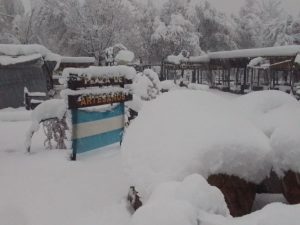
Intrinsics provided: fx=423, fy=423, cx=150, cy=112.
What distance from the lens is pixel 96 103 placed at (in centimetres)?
793

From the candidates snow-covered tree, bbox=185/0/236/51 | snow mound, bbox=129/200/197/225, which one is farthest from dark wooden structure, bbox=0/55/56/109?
snow-covered tree, bbox=185/0/236/51

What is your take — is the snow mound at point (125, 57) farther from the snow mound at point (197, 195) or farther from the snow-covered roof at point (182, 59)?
the snow-covered roof at point (182, 59)

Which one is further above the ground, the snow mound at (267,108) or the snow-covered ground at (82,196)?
the snow mound at (267,108)

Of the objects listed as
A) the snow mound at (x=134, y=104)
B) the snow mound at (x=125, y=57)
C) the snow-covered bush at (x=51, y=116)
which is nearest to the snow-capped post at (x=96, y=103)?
the snow mound at (x=134, y=104)

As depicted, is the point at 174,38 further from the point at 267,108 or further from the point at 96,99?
the point at 267,108

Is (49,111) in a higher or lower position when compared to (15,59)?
lower

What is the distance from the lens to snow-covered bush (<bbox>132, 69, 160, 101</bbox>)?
14.0 meters

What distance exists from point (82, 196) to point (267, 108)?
9.56ft

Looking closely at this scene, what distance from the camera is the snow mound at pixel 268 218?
2.34 meters

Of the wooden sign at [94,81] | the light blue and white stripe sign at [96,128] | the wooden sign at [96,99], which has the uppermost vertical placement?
the wooden sign at [94,81]

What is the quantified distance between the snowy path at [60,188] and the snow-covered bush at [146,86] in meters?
5.76

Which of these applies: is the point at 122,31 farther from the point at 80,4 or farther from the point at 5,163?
the point at 5,163

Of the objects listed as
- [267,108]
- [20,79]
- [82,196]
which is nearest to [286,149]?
[267,108]

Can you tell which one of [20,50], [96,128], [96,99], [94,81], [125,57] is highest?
[20,50]
